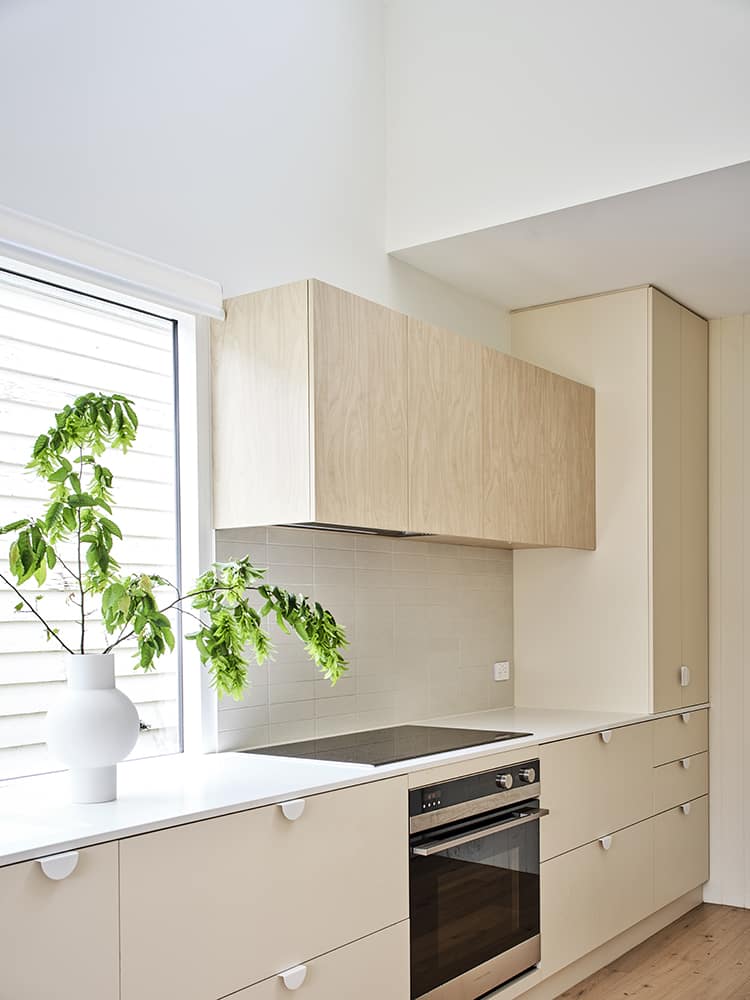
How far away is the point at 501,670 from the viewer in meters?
4.19

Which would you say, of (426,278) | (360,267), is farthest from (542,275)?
(360,267)

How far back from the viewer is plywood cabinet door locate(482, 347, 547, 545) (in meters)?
3.51

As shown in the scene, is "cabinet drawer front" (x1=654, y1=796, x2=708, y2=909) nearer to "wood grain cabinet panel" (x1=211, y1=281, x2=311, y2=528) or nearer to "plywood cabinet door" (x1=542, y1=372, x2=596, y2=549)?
"plywood cabinet door" (x1=542, y1=372, x2=596, y2=549)

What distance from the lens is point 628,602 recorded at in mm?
4043

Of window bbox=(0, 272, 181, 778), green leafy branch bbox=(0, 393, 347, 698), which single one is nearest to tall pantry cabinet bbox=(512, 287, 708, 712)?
window bbox=(0, 272, 181, 778)

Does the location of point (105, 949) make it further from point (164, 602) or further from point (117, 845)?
point (164, 602)

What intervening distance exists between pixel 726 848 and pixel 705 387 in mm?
1959

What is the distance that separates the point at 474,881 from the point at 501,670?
136 cm

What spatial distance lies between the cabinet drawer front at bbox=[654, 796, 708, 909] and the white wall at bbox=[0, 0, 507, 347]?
7.04 ft

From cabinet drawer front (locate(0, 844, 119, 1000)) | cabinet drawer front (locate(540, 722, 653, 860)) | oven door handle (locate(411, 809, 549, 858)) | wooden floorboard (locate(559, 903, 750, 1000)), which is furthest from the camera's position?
wooden floorboard (locate(559, 903, 750, 1000))

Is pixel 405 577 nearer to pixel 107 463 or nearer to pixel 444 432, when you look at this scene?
pixel 444 432

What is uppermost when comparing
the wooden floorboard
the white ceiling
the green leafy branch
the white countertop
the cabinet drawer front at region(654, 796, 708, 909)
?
the white ceiling

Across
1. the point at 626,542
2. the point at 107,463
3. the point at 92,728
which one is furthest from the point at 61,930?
the point at 626,542

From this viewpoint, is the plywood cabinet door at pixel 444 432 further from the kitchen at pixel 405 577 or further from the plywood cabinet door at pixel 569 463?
the plywood cabinet door at pixel 569 463
